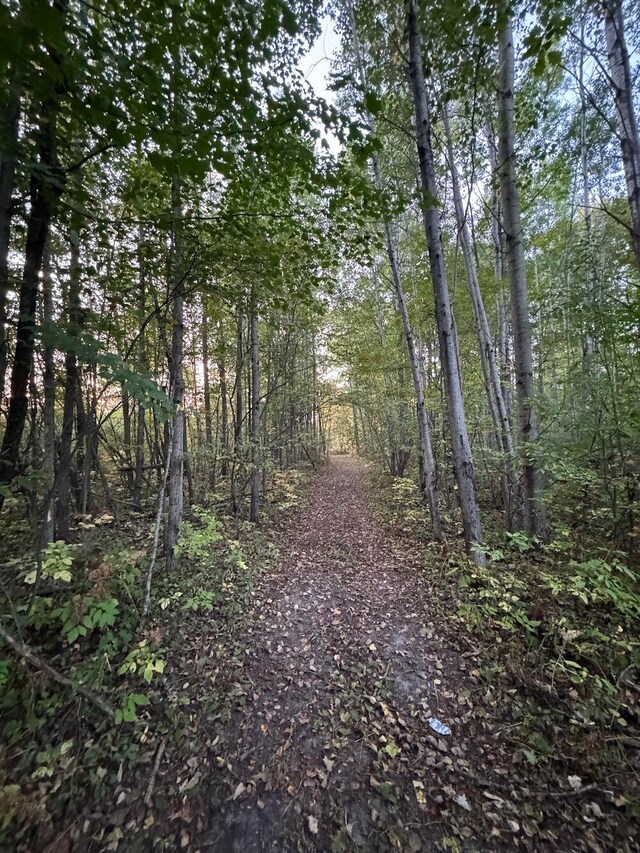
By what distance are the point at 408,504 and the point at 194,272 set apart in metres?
7.82

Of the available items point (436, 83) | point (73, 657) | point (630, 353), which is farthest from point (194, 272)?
point (630, 353)

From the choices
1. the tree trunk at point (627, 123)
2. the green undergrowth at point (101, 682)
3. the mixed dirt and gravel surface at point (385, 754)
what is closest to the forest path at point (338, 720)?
the mixed dirt and gravel surface at point (385, 754)

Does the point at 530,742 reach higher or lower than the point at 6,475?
lower

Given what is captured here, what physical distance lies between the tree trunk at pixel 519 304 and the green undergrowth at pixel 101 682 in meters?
4.74

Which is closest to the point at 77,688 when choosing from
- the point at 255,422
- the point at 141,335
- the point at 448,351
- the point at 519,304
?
the point at 141,335

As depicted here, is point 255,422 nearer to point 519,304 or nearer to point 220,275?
point 220,275

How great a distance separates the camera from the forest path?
219cm

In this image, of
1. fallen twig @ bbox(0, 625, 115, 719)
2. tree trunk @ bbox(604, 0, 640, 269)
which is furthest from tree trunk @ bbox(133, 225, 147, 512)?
tree trunk @ bbox(604, 0, 640, 269)

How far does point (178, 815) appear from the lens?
2211mm

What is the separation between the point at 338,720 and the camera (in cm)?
296

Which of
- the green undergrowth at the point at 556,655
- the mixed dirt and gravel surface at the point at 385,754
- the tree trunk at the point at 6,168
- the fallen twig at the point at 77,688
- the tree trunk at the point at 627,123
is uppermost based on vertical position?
the tree trunk at the point at 627,123

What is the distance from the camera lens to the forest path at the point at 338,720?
2.19 metres

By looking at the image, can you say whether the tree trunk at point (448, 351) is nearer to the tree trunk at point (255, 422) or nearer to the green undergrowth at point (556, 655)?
the green undergrowth at point (556, 655)

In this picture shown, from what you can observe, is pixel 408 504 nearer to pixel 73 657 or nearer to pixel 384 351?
pixel 384 351
